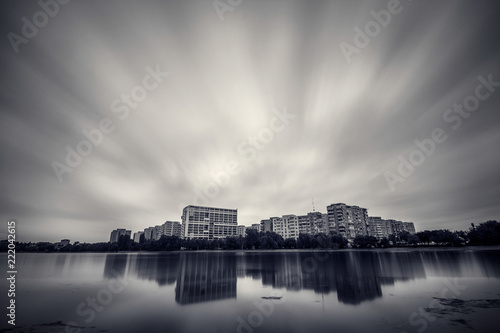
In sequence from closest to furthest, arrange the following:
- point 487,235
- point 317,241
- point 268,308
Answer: point 268,308 < point 487,235 < point 317,241

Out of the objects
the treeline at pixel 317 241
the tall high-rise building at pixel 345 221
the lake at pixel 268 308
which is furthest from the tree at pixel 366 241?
the lake at pixel 268 308

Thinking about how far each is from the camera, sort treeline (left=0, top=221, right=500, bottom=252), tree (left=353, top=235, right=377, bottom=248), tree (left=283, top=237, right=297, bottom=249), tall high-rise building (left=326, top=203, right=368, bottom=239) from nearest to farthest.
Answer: treeline (left=0, top=221, right=500, bottom=252)
tree (left=353, top=235, right=377, bottom=248)
tree (left=283, top=237, right=297, bottom=249)
tall high-rise building (left=326, top=203, right=368, bottom=239)

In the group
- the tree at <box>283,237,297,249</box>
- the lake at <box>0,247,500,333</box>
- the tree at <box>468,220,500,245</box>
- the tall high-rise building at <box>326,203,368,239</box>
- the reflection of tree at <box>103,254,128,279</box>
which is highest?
the tall high-rise building at <box>326,203,368,239</box>

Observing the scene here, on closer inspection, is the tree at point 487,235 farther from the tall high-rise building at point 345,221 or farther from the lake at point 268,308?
the lake at point 268,308

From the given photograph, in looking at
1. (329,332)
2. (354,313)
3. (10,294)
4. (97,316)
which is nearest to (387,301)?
(354,313)

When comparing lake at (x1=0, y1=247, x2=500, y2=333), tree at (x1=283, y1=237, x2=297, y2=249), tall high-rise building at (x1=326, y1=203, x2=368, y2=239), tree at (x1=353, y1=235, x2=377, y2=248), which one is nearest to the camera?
lake at (x1=0, y1=247, x2=500, y2=333)

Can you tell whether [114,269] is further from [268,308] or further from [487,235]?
[487,235]

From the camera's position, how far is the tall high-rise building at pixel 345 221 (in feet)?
511

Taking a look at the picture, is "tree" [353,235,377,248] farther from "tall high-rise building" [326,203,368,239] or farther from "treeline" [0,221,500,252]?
"tall high-rise building" [326,203,368,239]

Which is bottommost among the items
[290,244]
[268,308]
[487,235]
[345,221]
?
[268,308]

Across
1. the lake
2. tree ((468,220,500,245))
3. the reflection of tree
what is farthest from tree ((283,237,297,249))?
the lake

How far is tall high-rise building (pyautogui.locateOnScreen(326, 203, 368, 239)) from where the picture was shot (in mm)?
155750

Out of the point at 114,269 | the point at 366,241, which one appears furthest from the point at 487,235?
the point at 114,269

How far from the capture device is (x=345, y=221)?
513 ft
